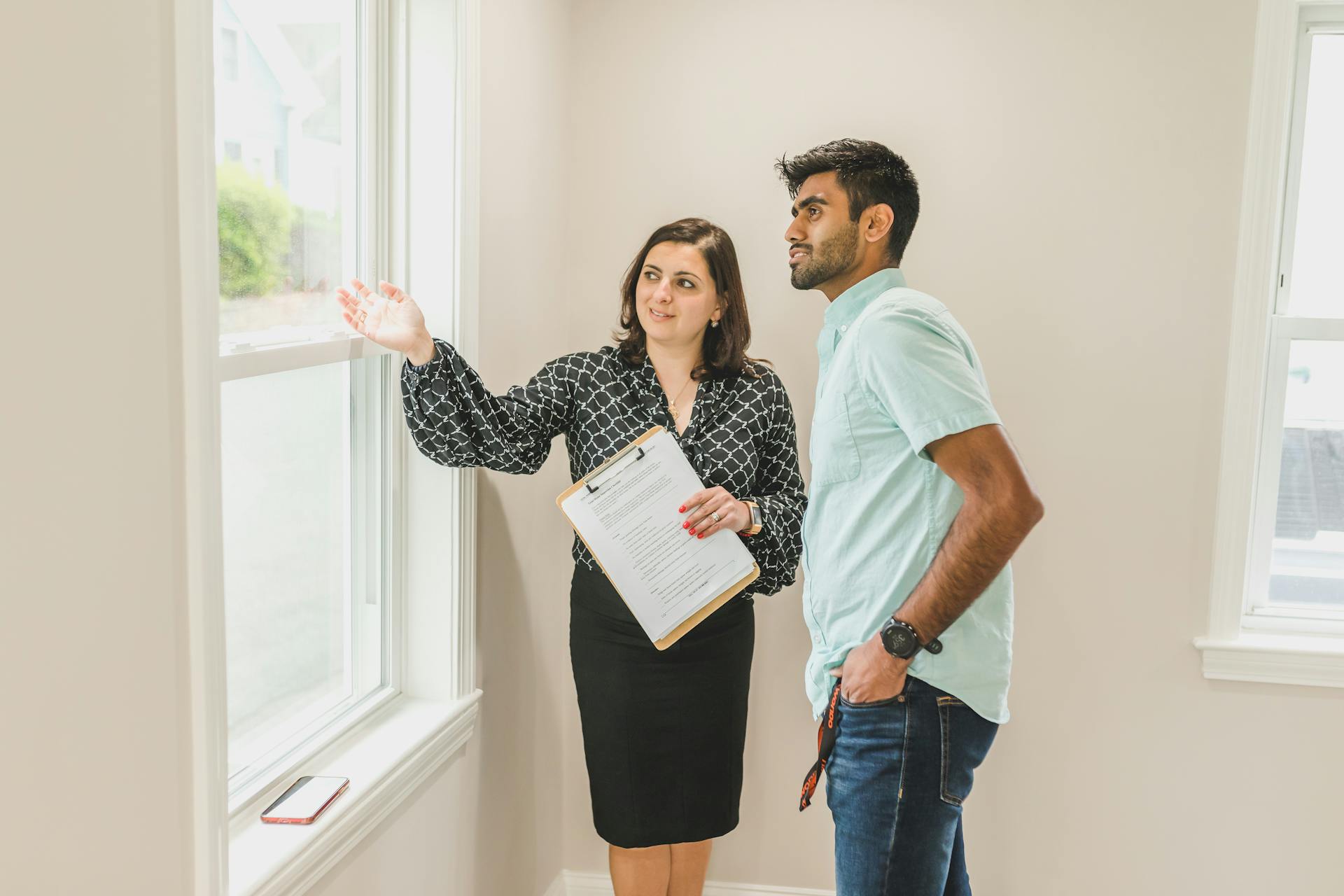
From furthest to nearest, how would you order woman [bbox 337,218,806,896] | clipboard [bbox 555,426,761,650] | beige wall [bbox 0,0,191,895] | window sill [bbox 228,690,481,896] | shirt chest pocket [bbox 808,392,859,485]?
woman [bbox 337,218,806,896]
clipboard [bbox 555,426,761,650]
shirt chest pocket [bbox 808,392,859,485]
window sill [bbox 228,690,481,896]
beige wall [bbox 0,0,191,895]

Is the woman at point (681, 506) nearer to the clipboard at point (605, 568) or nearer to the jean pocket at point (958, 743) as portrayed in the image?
the clipboard at point (605, 568)

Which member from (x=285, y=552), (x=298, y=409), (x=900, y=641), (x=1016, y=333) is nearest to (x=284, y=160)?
(x=298, y=409)

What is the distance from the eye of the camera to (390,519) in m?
1.65

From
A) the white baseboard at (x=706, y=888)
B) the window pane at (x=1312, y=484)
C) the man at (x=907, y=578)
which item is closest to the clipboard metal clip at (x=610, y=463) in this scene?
the man at (x=907, y=578)

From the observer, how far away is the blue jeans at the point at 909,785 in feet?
4.38

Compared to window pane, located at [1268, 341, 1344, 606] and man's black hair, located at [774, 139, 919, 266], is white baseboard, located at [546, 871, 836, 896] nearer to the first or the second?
window pane, located at [1268, 341, 1344, 606]

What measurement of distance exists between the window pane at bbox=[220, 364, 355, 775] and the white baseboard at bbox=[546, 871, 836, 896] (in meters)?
1.18

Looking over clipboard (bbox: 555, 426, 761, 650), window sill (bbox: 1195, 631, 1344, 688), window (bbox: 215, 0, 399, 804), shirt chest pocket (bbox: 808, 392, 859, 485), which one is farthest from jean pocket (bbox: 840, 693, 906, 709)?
window sill (bbox: 1195, 631, 1344, 688)

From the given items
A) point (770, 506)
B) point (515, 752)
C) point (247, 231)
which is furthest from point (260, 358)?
point (515, 752)

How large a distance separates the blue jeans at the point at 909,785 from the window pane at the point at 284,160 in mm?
944

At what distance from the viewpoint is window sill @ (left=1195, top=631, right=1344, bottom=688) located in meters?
2.19

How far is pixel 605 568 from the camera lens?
1718 mm

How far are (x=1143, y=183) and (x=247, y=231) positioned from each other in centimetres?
181

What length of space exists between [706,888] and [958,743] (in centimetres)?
138
